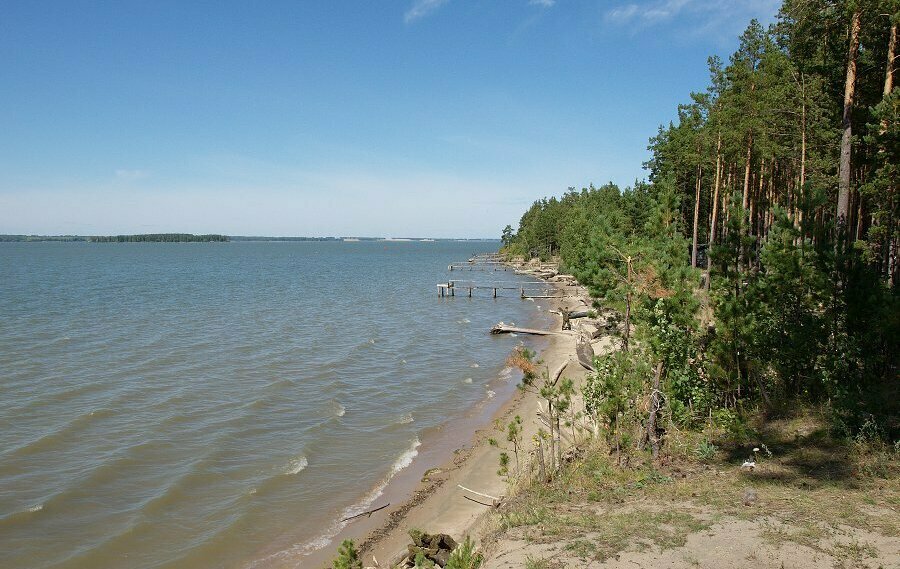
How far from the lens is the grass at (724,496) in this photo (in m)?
7.22

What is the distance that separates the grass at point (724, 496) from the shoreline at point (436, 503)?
1487mm

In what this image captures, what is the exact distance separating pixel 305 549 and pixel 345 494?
2429 millimetres

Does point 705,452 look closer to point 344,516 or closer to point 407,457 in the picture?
point 344,516

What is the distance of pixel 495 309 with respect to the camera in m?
48.6

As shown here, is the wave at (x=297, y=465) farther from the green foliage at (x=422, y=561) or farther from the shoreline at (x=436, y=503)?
the green foliage at (x=422, y=561)

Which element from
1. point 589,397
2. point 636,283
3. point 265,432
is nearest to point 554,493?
point 589,397

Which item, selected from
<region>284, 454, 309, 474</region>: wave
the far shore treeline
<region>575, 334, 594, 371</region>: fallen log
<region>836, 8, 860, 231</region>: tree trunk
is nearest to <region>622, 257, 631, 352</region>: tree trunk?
the far shore treeline

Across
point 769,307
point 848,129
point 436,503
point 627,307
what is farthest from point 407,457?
point 848,129

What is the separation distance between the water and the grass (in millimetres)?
5685

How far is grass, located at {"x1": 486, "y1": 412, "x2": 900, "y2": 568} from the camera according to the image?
7.22m

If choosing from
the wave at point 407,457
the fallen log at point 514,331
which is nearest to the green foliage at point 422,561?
the wave at point 407,457

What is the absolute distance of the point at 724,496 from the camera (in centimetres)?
864

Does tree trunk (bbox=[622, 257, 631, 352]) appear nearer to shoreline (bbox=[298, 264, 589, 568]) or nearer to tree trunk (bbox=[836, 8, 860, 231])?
shoreline (bbox=[298, 264, 589, 568])

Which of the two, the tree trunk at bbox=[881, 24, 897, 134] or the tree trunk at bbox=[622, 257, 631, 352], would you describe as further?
the tree trunk at bbox=[881, 24, 897, 134]
